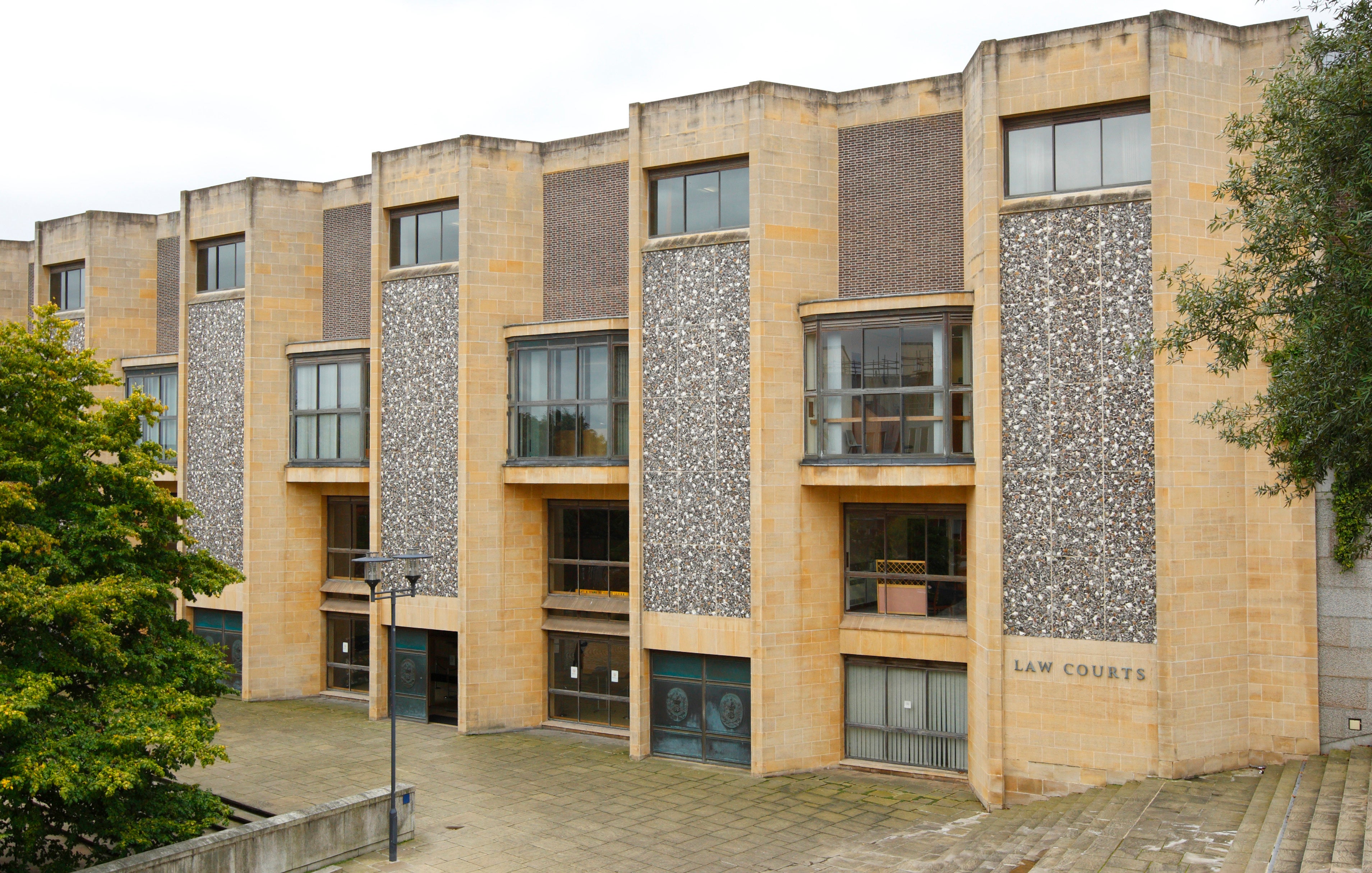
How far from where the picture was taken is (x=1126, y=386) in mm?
17453

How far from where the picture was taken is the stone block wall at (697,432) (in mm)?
A: 20703

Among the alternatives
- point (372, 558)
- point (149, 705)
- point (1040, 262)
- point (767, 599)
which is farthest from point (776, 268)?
point (149, 705)

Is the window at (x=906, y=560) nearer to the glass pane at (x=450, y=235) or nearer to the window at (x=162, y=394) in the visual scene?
the glass pane at (x=450, y=235)

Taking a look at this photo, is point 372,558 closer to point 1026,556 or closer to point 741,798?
point 741,798

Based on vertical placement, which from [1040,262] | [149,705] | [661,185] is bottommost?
[149,705]

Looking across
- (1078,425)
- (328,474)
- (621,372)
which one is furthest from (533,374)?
(1078,425)

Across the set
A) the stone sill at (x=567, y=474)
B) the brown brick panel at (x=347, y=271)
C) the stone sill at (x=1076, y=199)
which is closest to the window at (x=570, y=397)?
the stone sill at (x=567, y=474)

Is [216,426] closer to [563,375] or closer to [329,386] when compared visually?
[329,386]

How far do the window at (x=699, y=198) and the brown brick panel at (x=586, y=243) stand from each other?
1.64 metres

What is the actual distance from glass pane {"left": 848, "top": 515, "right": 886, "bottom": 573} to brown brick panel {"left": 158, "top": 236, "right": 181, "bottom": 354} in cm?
2201

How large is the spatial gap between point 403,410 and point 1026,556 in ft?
49.5

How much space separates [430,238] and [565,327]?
476 cm

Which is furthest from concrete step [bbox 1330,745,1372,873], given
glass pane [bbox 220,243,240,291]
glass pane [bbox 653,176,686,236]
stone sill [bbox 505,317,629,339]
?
glass pane [bbox 220,243,240,291]

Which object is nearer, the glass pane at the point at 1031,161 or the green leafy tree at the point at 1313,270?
the green leafy tree at the point at 1313,270
